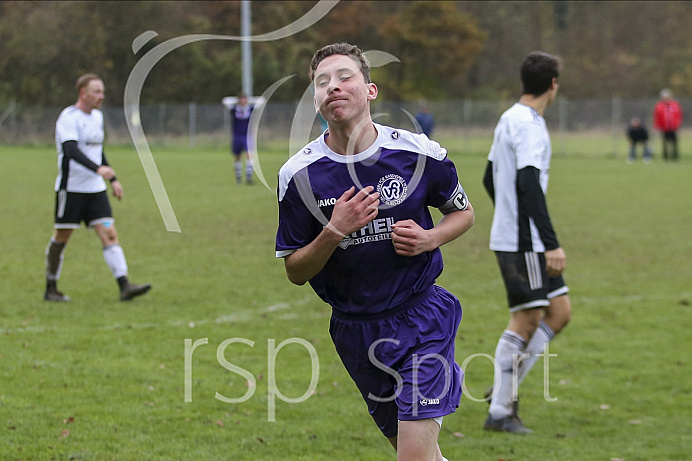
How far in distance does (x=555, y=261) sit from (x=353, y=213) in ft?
7.24

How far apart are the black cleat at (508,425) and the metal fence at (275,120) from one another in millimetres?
35543

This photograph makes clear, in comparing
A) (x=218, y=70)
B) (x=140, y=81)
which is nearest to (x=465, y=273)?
(x=140, y=81)

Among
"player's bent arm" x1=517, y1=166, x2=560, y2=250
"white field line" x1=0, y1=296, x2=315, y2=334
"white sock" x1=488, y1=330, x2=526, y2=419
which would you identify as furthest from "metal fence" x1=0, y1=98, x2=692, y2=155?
"player's bent arm" x1=517, y1=166, x2=560, y2=250

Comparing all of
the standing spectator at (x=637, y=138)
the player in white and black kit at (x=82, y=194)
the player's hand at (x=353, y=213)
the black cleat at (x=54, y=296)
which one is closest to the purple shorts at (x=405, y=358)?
the player's hand at (x=353, y=213)

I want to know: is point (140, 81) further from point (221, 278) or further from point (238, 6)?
point (238, 6)

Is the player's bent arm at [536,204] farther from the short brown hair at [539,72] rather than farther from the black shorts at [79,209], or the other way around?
the black shorts at [79,209]

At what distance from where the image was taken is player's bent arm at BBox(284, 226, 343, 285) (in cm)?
335

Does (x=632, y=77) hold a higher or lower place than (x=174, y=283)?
higher

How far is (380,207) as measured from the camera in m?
3.51

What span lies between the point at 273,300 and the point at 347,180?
5570 millimetres

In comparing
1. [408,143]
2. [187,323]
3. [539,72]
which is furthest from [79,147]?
[408,143]

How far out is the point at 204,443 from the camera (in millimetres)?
5020

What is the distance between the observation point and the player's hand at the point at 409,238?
135 inches

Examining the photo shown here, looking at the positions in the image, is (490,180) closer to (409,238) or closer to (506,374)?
(506,374)
